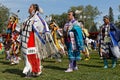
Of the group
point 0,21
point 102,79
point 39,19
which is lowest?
point 102,79

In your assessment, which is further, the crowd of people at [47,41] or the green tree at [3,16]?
the green tree at [3,16]

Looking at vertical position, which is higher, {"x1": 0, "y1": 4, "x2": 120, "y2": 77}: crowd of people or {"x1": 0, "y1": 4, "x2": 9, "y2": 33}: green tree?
{"x1": 0, "y1": 4, "x2": 9, "y2": 33}: green tree

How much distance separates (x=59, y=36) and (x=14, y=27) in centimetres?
210

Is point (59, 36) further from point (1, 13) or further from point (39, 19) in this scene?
point (1, 13)

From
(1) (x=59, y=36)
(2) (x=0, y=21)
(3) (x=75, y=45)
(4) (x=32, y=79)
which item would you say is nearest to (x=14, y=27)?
(1) (x=59, y=36)

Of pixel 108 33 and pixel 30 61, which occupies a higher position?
pixel 108 33

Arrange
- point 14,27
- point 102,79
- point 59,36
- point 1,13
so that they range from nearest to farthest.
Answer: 1. point 102,79
2. point 14,27
3. point 59,36
4. point 1,13

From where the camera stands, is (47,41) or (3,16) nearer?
(47,41)

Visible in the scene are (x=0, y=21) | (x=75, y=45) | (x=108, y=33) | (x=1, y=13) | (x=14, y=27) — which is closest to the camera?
(x=75, y=45)

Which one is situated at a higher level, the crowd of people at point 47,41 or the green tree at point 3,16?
the green tree at point 3,16

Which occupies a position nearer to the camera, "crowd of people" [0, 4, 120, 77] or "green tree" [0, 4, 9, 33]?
"crowd of people" [0, 4, 120, 77]

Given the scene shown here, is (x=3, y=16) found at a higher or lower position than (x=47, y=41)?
higher

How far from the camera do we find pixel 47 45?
9961 millimetres

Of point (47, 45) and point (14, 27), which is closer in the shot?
point (47, 45)
